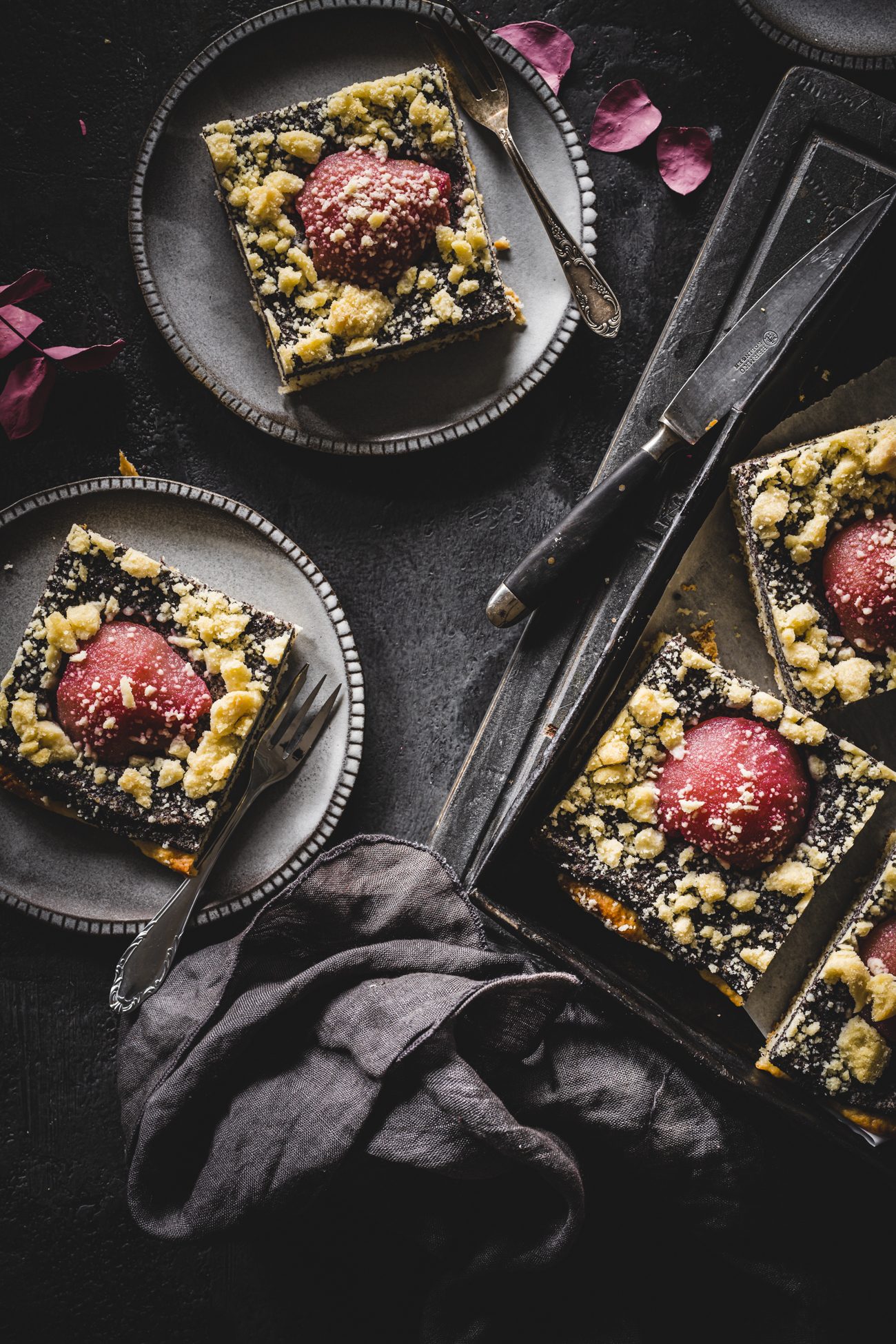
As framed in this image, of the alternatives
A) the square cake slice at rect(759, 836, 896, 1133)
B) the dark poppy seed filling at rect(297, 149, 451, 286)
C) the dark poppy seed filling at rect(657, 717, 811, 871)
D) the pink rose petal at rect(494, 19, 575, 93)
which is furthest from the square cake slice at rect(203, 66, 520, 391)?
the square cake slice at rect(759, 836, 896, 1133)

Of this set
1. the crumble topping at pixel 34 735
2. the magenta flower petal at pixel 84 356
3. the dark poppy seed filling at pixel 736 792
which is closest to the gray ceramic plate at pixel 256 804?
the crumble topping at pixel 34 735

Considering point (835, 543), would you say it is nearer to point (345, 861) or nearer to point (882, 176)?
point (882, 176)

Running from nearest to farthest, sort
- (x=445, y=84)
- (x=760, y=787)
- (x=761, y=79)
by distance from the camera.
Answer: (x=760, y=787)
(x=445, y=84)
(x=761, y=79)

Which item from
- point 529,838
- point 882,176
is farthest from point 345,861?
point 882,176

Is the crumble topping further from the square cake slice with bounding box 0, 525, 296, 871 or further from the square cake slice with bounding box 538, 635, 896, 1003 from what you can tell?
the square cake slice with bounding box 538, 635, 896, 1003

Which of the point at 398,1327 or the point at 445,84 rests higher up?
the point at 445,84

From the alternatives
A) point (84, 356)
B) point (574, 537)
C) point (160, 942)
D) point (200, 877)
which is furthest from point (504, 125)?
point (160, 942)

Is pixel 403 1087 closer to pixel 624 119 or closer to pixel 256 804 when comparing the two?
pixel 256 804
